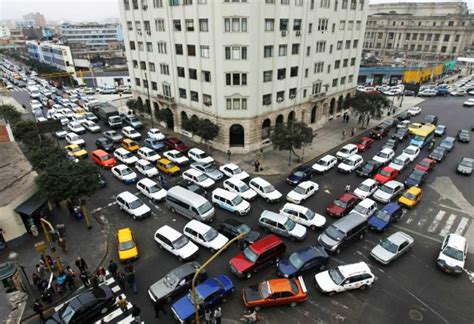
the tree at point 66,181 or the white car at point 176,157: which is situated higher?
the tree at point 66,181

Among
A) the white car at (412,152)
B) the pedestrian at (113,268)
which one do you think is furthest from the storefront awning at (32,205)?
the white car at (412,152)

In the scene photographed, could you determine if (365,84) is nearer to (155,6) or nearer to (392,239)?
(155,6)

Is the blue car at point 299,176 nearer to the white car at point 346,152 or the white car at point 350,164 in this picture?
the white car at point 350,164

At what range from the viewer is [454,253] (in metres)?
22.3

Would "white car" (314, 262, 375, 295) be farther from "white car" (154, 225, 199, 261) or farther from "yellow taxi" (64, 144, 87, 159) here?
"yellow taxi" (64, 144, 87, 159)

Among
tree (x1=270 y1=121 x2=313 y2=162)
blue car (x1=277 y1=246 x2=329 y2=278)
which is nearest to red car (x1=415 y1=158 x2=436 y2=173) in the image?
tree (x1=270 y1=121 x2=313 y2=162)

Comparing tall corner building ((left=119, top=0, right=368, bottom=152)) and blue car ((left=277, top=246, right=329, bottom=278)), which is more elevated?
tall corner building ((left=119, top=0, right=368, bottom=152))

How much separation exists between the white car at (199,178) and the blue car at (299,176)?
29.0ft

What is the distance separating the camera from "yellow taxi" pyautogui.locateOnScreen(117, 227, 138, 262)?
23.0 metres

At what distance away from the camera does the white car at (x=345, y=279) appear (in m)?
20.0

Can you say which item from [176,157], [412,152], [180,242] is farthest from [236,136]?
[412,152]

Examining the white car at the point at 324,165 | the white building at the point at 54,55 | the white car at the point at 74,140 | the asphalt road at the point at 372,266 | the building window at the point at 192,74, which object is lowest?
the asphalt road at the point at 372,266

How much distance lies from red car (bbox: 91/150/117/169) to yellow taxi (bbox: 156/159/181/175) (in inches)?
239

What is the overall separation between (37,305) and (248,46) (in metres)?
32.3
